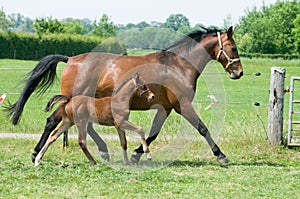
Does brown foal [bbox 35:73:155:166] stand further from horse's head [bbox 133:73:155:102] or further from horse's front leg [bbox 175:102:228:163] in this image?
horse's front leg [bbox 175:102:228:163]

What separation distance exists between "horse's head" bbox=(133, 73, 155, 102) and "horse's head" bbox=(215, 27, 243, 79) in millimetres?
1547

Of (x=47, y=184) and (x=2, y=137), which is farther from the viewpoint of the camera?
(x=2, y=137)

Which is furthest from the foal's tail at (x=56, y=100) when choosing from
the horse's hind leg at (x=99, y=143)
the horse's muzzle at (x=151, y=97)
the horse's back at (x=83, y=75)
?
the horse's muzzle at (x=151, y=97)

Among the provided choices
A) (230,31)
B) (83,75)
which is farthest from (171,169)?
(230,31)

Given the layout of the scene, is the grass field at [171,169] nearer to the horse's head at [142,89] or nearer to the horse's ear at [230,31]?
the horse's head at [142,89]

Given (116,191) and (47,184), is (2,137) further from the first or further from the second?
(116,191)

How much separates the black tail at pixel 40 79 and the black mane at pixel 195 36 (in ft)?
6.35

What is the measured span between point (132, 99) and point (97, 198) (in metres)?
2.51

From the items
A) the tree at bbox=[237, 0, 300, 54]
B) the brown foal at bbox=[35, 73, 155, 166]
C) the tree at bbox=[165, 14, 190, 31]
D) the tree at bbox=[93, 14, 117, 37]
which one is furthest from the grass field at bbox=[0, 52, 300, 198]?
the tree at bbox=[237, 0, 300, 54]

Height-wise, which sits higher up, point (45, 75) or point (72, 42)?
point (45, 75)

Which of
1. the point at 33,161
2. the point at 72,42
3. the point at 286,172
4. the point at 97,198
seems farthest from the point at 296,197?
the point at 72,42

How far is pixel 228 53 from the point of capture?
934cm

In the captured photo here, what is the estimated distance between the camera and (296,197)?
6.78 m

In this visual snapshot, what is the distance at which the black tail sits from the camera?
31.4 feet
